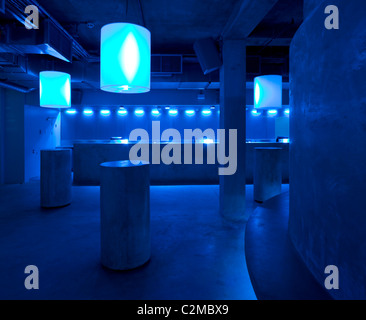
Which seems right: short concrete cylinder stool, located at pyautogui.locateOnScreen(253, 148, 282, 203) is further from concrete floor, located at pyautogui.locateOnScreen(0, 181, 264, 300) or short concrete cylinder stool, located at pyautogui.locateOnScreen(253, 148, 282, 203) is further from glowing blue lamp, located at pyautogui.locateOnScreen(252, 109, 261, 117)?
glowing blue lamp, located at pyautogui.locateOnScreen(252, 109, 261, 117)

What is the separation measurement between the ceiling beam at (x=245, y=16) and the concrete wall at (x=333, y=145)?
2699 millimetres

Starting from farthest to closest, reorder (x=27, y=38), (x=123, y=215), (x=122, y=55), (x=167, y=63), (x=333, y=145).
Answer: (x=167, y=63), (x=27, y=38), (x=123, y=215), (x=122, y=55), (x=333, y=145)

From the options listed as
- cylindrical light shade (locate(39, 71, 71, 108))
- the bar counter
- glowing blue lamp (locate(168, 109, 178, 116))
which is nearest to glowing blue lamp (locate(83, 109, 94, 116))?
glowing blue lamp (locate(168, 109, 178, 116))

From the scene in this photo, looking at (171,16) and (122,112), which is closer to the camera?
(171,16)

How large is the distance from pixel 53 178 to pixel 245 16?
510cm

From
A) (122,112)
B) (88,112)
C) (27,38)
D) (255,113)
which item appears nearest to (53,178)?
(27,38)

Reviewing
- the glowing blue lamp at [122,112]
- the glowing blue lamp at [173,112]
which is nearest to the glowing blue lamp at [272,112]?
the glowing blue lamp at [173,112]

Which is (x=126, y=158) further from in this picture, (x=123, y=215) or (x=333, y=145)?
(x=333, y=145)

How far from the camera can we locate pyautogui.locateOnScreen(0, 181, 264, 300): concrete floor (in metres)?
2.71

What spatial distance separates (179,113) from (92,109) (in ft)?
13.5

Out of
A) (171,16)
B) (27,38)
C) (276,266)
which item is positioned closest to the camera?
(276,266)

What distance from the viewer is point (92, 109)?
12344 mm

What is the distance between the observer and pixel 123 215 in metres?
3.11
